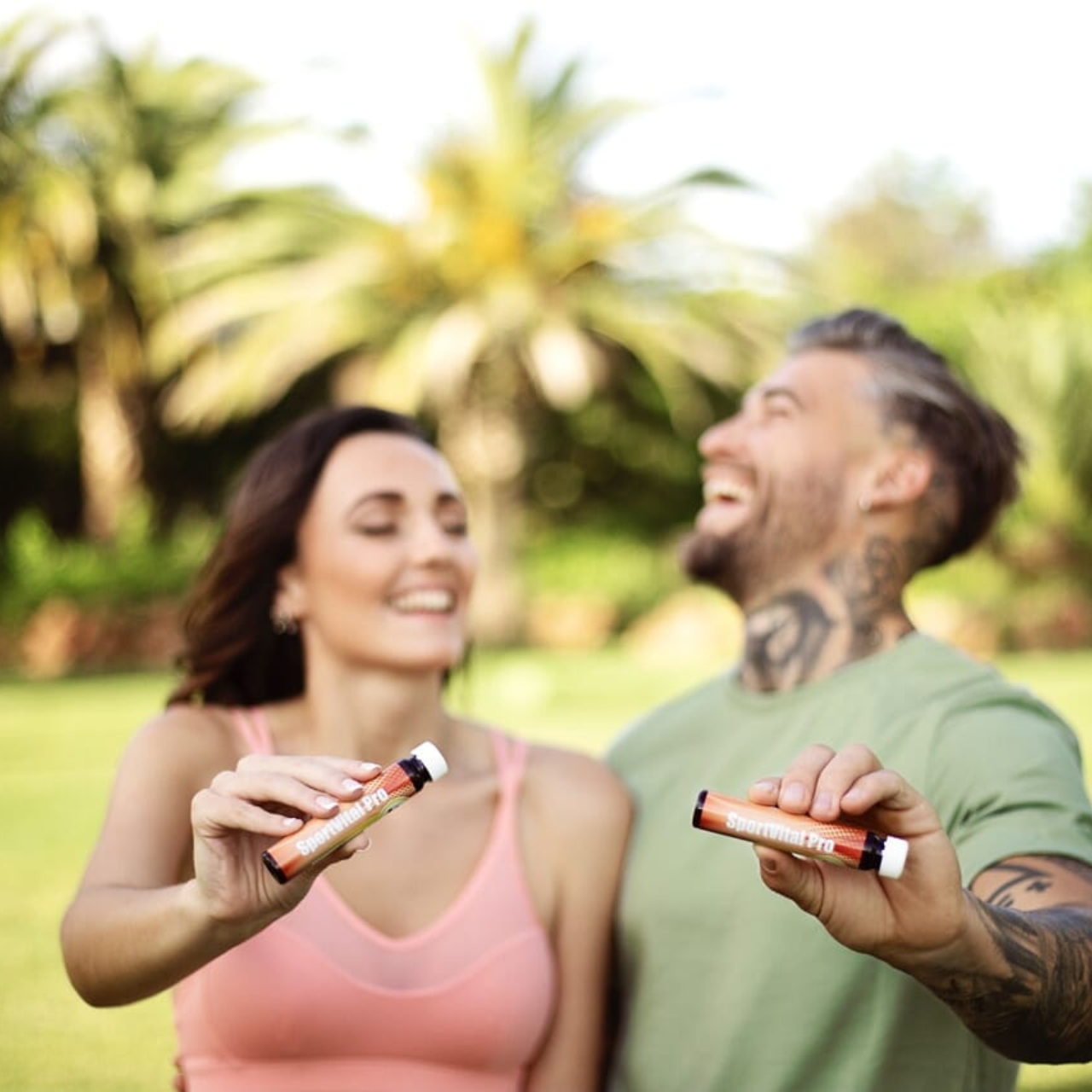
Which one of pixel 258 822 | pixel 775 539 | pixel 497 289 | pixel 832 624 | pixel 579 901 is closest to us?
pixel 258 822

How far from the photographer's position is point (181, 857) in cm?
266

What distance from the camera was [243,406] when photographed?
2372 cm

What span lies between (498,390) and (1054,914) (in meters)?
21.7

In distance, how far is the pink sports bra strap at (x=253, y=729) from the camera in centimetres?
294

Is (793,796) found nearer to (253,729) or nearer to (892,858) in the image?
(892,858)

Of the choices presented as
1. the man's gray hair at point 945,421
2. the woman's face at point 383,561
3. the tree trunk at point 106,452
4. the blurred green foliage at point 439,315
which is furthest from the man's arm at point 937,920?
the tree trunk at point 106,452

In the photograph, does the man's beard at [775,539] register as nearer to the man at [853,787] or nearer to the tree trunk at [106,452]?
the man at [853,787]

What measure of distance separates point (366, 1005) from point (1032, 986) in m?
1.16

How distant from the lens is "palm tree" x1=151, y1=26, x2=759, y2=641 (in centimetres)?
2225

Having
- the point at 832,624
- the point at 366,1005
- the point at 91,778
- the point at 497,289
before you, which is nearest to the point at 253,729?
the point at 366,1005

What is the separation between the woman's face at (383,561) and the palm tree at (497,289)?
61.4 feet

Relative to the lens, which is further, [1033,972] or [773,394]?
[773,394]

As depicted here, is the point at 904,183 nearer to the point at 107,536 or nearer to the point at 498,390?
the point at 498,390

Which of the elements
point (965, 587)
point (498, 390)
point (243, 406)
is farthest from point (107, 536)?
point (965, 587)
